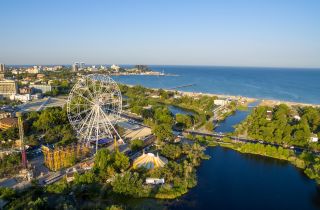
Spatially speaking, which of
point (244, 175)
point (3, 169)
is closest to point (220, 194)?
point (244, 175)

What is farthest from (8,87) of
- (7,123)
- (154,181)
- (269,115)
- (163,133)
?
(269,115)

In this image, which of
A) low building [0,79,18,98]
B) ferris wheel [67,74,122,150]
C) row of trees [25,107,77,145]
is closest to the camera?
ferris wheel [67,74,122,150]

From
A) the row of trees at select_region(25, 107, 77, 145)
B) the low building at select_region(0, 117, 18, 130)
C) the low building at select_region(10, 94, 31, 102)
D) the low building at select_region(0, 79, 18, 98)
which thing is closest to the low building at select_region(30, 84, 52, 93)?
the low building at select_region(0, 79, 18, 98)

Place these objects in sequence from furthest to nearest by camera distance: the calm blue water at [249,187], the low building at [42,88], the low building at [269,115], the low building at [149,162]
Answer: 1. the low building at [42,88]
2. the low building at [269,115]
3. the low building at [149,162]
4. the calm blue water at [249,187]

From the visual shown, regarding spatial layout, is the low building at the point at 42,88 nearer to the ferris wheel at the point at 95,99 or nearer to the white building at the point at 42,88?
the white building at the point at 42,88

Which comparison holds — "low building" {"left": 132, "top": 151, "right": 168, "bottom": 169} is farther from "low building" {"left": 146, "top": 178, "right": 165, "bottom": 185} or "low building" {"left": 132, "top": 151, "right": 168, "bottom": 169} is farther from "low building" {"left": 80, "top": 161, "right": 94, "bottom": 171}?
"low building" {"left": 80, "top": 161, "right": 94, "bottom": 171}

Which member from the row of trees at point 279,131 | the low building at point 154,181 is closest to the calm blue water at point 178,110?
the row of trees at point 279,131

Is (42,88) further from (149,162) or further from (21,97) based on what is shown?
(149,162)

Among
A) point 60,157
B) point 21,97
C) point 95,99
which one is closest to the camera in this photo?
point 60,157

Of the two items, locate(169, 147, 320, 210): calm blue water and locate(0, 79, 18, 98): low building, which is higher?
locate(0, 79, 18, 98): low building

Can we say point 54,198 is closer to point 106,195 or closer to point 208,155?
point 106,195

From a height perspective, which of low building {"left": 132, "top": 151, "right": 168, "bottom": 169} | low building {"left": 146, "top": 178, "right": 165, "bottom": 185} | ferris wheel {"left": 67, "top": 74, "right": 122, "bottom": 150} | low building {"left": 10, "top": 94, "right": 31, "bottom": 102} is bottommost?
low building {"left": 146, "top": 178, "right": 165, "bottom": 185}

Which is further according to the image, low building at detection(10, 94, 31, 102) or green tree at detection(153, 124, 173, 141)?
low building at detection(10, 94, 31, 102)
